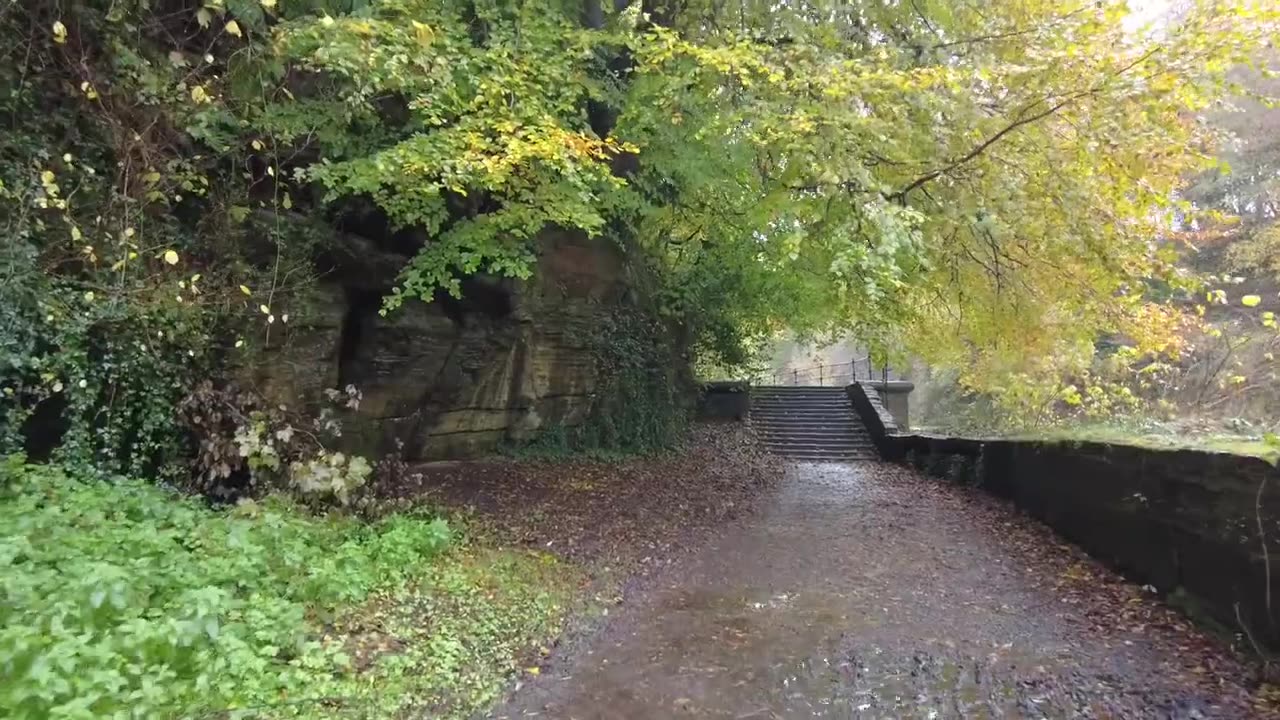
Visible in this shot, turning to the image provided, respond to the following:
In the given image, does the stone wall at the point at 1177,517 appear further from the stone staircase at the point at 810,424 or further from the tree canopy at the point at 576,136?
the stone staircase at the point at 810,424

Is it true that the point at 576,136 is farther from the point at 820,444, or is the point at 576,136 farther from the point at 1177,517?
the point at 820,444

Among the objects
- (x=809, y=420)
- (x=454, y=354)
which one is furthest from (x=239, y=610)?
(x=809, y=420)

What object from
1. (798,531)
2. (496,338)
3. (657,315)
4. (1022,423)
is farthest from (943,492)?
(496,338)

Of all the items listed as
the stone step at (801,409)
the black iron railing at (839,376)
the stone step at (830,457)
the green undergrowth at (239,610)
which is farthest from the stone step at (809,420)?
the green undergrowth at (239,610)

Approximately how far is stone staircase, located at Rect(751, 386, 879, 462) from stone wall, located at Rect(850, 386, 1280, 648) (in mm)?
8142

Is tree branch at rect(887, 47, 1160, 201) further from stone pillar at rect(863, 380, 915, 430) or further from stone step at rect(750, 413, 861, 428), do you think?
stone pillar at rect(863, 380, 915, 430)

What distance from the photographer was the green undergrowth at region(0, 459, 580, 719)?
3635 mm

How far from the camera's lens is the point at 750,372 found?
841 inches

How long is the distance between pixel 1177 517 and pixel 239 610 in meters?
7.19

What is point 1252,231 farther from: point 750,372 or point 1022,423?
point 750,372

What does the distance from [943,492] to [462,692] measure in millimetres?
10591

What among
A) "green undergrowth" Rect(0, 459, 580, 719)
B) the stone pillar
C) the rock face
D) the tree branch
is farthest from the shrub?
the stone pillar

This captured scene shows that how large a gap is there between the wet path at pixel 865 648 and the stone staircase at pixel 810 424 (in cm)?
972

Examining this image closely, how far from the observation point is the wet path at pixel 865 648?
475 cm
